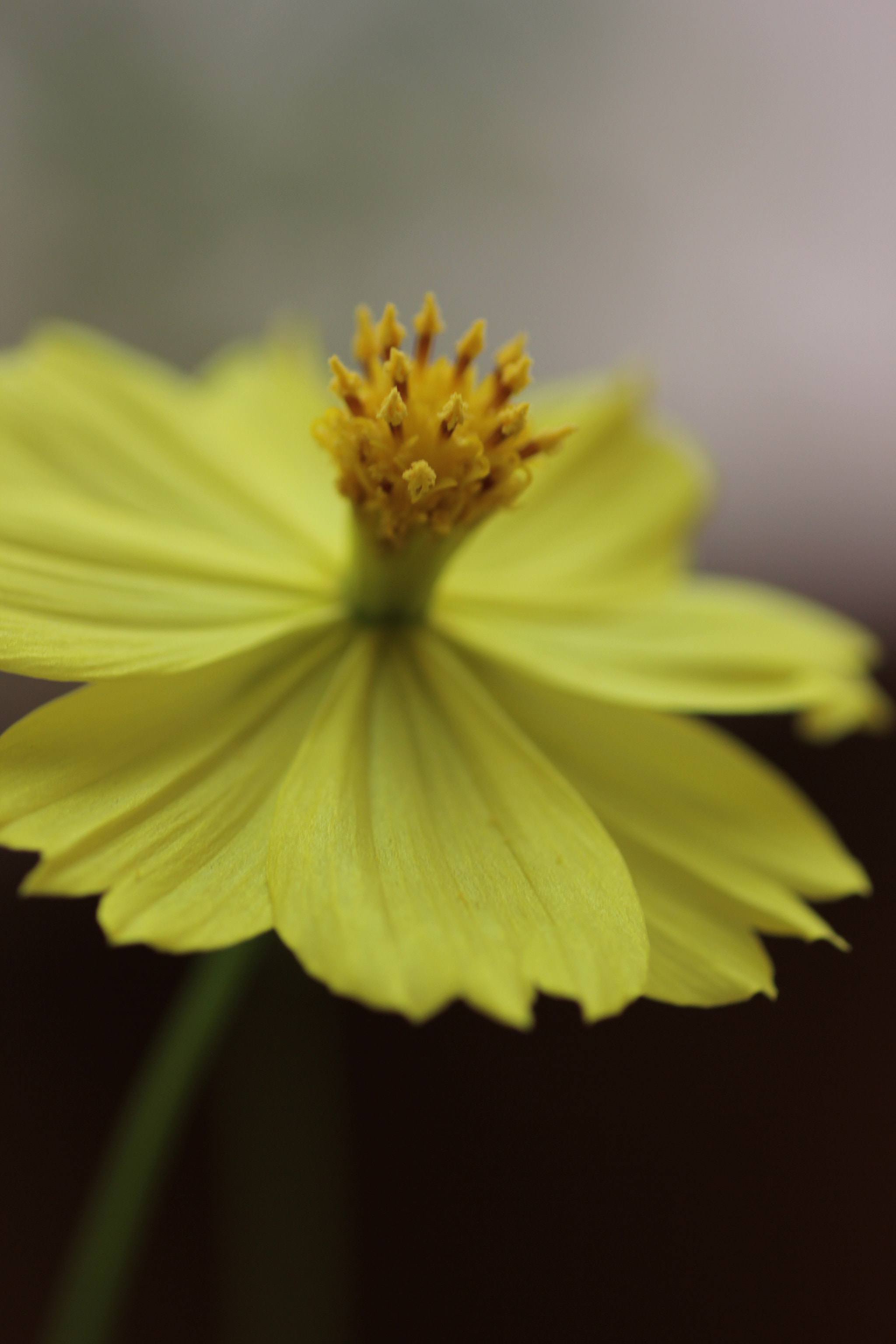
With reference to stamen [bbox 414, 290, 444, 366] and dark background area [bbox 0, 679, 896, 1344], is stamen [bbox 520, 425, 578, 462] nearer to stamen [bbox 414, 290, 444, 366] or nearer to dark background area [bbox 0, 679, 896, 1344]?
stamen [bbox 414, 290, 444, 366]

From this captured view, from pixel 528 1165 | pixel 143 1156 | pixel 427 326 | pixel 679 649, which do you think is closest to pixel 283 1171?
pixel 528 1165

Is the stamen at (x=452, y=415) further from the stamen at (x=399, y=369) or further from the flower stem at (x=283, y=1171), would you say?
the flower stem at (x=283, y=1171)

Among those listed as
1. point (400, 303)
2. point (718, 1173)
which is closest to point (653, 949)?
point (718, 1173)

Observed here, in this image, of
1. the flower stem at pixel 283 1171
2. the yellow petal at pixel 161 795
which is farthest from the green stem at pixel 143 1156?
the flower stem at pixel 283 1171

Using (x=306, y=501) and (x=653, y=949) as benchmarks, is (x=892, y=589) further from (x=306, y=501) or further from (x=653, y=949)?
(x=653, y=949)

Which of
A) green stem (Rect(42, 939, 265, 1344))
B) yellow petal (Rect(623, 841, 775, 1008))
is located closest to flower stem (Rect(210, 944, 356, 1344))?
green stem (Rect(42, 939, 265, 1344))

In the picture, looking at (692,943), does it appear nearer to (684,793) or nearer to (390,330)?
(684,793)
